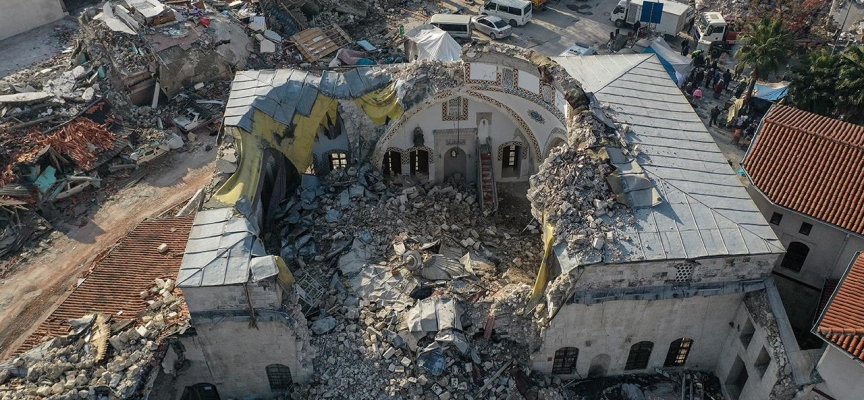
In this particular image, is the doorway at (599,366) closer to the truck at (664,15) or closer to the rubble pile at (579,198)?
the rubble pile at (579,198)

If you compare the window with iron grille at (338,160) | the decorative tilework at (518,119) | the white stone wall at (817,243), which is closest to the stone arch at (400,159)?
the window with iron grille at (338,160)

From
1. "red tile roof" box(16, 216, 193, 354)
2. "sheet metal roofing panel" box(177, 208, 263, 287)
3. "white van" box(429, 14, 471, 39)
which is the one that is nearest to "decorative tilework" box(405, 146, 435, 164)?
"red tile roof" box(16, 216, 193, 354)

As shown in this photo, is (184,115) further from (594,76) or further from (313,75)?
(594,76)

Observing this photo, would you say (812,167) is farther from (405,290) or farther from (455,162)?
(455,162)

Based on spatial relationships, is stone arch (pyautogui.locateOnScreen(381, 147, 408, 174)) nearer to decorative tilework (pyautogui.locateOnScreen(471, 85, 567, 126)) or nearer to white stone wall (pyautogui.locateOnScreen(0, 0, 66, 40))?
decorative tilework (pyautogui.locateOnScreen(471, 85, 567, 126))

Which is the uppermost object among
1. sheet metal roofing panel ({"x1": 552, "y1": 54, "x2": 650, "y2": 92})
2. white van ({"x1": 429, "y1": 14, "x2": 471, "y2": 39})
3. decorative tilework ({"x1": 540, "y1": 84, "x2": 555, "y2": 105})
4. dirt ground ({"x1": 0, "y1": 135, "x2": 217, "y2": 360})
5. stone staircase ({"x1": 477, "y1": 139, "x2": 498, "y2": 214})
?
sheet metal roofing panel ({"x1": 552, "y1": 54, "x2": 650, "y2": 92})

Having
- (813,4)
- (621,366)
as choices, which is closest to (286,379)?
(621,366)
